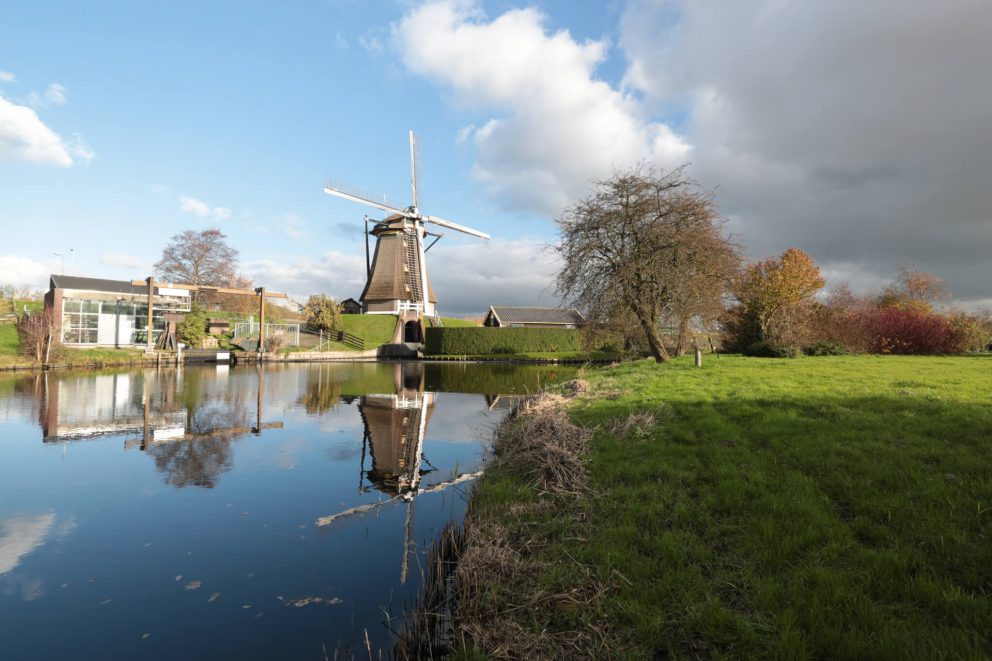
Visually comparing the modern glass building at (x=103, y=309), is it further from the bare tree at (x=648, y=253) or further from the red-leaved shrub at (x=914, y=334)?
the red-leaved shrub at (x=914, y=334)

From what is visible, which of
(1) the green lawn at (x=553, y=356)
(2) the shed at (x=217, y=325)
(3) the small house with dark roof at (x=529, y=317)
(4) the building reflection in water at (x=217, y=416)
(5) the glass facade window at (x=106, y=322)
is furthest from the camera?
(3) the small house with dark roof at (x=529, y=317)

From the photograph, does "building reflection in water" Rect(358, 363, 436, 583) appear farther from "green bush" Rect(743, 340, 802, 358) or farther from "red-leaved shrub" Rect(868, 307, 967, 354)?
"red-leaved shrub" Rect(868, 307, 967, 354)

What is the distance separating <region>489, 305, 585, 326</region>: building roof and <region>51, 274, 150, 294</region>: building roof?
37.7m

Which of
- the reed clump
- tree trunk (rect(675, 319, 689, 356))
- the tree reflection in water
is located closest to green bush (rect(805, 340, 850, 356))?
tree trunk (rect(675, 319, 689, 356))

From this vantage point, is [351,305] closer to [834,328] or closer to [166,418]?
[166,418]

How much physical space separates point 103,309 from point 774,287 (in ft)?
162

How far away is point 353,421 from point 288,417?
2383 mm

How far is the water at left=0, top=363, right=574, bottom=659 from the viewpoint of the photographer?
434cm

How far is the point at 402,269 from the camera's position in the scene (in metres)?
52.7

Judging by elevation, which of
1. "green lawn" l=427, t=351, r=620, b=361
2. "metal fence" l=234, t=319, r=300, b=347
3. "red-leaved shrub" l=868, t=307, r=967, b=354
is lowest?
"green lawn" l=427, t=351, r=620, b=361

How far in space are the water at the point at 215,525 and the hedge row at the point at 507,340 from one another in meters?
32.6

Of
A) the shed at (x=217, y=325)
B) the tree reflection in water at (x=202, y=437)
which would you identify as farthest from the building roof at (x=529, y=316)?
the tree reflection in water at (x=202, y=437)

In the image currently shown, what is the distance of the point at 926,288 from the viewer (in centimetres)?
4319

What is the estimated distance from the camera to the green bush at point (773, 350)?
2003 centimetres
